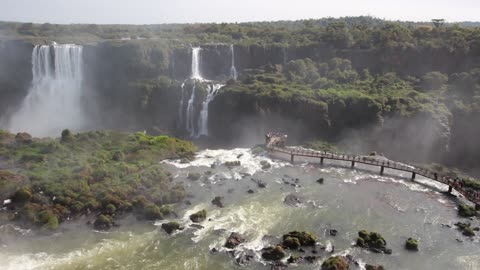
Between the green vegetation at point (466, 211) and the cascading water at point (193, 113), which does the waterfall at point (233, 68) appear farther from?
the green vegetation at point (466, 211)

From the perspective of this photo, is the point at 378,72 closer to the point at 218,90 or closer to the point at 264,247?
the point at 218,90

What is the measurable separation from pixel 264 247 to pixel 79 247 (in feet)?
54.1

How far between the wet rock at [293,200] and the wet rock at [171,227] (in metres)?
12.9

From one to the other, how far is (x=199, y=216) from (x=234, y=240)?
563 cm

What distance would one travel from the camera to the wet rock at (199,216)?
42656 millimetres

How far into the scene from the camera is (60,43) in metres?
87.8

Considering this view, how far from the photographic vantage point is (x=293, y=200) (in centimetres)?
4775

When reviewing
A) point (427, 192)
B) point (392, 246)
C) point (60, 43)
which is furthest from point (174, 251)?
point (60, 43)

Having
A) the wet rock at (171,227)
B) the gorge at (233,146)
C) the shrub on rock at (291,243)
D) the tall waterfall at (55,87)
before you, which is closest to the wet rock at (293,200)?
the gorge at (233,146)

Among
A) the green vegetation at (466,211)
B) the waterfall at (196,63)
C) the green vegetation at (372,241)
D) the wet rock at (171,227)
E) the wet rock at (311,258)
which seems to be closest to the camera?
the wet rock at (311,258)

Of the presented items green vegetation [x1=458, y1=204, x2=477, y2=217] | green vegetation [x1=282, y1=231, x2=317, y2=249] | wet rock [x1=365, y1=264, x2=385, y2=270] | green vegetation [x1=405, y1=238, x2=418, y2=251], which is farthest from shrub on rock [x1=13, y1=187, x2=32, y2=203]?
green vegetation [x1=458, y1=204, x2=477, y2=217]

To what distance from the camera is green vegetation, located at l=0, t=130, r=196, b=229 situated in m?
42.8

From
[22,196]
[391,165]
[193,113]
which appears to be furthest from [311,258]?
[193,113]

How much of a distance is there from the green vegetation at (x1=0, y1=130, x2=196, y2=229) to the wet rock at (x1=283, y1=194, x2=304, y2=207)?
11771mm
